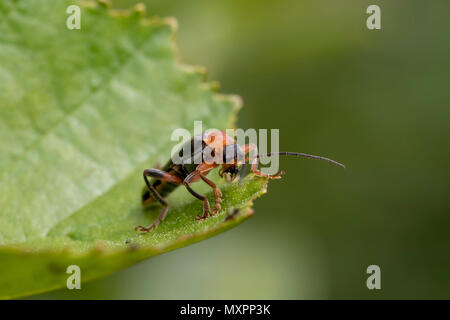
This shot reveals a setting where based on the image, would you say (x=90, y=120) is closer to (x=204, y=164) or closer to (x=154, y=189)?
(x=154, y=189)

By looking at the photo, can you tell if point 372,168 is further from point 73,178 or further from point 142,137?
point 73,178

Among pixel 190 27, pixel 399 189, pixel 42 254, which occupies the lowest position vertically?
pixel 42 254

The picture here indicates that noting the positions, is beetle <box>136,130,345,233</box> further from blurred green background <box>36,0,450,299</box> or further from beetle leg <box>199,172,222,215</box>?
blurred green background <box>36,0,450,299</box>

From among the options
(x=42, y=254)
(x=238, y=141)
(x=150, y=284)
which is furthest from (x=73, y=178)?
(x=150, y=284)

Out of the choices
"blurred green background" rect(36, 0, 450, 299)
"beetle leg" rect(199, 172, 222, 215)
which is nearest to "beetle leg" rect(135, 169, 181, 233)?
"beetle leg" rect(199, 172, 222, 215)

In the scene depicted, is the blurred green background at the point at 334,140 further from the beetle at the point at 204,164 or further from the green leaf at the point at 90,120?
the beetle at the point at 204,164

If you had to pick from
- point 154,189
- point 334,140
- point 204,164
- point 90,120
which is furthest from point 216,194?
point 334,140
